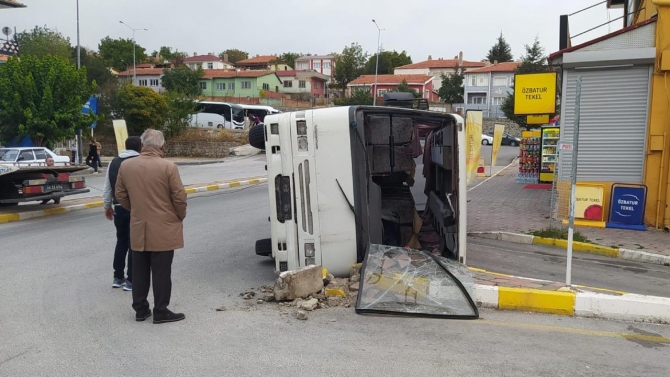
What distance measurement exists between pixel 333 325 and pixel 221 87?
7504 centimetres

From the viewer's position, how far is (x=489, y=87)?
72.7m

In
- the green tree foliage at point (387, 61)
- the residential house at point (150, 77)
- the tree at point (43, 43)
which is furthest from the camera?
the green tree foliage at point (387, 61)

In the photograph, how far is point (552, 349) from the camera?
15.7 feet

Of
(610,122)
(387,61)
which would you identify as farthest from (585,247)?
(387,61)

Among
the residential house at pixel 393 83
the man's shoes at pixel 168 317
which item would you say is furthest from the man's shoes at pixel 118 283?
the residential house at pixel 393 83

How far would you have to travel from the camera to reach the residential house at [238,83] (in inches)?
2908

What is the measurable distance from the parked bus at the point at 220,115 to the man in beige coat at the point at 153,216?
44741 millimetres

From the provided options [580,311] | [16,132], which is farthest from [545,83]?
[16,132]

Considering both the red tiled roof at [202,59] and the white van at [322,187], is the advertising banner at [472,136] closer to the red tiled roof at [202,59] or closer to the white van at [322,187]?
the white van at [322,187]

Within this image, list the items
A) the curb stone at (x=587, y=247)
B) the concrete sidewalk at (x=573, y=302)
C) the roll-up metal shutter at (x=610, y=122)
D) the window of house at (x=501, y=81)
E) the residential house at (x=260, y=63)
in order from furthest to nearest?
the residential house at (x=260, y=63) < the window of house at (x=501, y=81) < the roll-up metal shutter at (x=610, y=122) < the curb stone at (x=587, y=247) < the concrete sidewalk at (x=573, y=302)

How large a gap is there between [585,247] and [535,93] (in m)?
8.35

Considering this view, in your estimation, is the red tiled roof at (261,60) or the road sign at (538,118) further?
the red tiled roof at (261,60)

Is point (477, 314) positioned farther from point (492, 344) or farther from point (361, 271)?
point (361, 271)

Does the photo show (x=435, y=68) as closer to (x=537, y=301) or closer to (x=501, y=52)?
(x=501, y=52)
